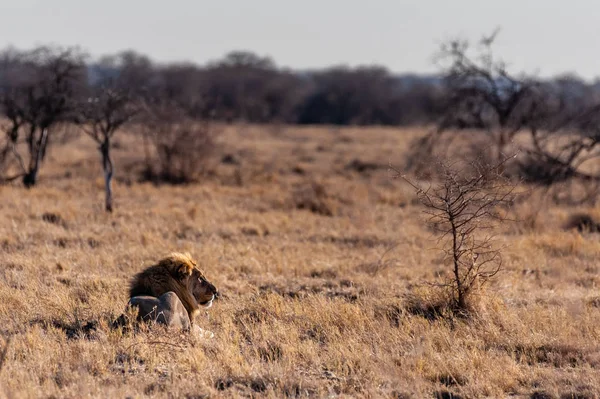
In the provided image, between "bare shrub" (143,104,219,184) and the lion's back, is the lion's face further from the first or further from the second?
"bare shrub" (143,104,219,184)

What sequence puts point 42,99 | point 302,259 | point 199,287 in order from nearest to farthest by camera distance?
point 199,287, point 302,259, point 42,99

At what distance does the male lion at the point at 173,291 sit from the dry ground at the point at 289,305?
1.02 ft

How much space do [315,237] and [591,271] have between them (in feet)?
16.0

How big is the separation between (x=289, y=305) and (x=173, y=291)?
5.42 feet

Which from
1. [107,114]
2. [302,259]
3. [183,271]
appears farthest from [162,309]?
[107,114]

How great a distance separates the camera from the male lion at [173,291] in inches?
283

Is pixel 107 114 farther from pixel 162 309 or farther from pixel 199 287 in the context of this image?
pixel 162 309

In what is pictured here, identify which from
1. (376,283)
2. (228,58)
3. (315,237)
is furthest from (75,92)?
(228,58)

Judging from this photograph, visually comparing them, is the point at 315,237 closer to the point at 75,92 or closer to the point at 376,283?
the point at 376,283

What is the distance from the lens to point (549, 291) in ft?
32.8

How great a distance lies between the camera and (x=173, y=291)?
753 cm

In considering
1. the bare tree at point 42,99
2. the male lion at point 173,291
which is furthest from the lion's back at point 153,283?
the bare tree at point 42,99

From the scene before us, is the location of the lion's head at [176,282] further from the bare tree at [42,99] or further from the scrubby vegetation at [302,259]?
the bare tree at [42,99]

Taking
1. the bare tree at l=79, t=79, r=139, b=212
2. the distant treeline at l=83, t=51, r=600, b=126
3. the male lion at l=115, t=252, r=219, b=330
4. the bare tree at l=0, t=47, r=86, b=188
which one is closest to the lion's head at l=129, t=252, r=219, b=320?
the male lion at l=115, t=252, r=219, b=330
